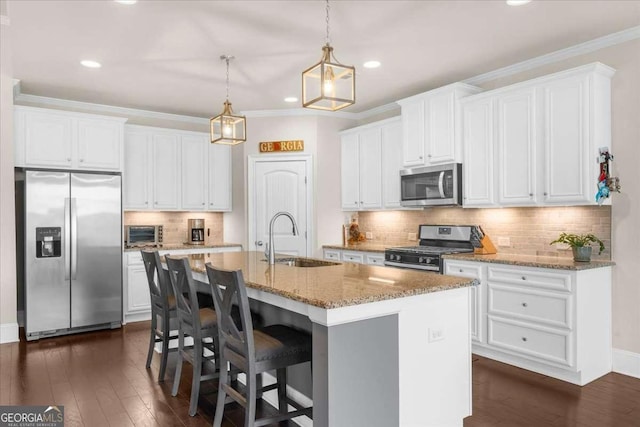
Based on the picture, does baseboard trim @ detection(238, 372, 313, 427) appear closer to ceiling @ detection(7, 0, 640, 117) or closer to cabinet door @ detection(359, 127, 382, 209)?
ceiling @ detection(7, 0, 640, 117)

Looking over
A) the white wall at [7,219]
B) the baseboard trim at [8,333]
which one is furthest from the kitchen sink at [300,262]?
the baseboard trim at [8,333]

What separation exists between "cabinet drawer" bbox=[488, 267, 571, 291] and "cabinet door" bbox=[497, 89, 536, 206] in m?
0.68

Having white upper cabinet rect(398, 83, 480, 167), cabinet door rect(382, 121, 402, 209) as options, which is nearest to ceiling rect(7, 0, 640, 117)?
white upper cabinet rect(398, 83, 480, 167)

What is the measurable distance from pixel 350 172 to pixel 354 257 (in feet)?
4.14

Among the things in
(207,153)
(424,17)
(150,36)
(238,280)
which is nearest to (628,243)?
(424,17)

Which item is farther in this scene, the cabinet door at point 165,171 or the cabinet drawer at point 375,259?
the cabinet door at point 165,171

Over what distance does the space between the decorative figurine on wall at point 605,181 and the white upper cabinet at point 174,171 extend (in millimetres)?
4759

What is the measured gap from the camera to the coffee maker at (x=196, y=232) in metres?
6.49

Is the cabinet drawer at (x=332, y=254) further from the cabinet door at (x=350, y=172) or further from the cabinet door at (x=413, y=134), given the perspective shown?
the cabinet door at (x=413, y=134)

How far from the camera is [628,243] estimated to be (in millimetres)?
3695

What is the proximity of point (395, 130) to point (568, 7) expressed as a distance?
2491 mm

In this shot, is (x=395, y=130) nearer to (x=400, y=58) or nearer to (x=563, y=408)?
(x=400, y=58)

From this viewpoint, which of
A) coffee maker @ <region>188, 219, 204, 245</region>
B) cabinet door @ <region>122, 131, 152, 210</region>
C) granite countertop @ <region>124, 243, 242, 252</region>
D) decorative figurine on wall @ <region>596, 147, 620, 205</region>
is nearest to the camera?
decorative figurine on wall @ <region>596, 147, 620, 205</region>

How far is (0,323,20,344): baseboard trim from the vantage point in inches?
187
